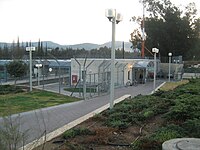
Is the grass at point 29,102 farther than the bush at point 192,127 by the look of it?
Yes

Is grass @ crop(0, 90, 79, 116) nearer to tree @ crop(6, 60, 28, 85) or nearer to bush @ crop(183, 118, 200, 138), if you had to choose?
tree @ crop(6, 60, 28, 85)

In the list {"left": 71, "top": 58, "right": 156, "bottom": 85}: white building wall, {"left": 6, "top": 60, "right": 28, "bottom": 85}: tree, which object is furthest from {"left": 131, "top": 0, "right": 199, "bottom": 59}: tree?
{"left": 6, "top": 60, "right": 28, "bottom": 85}: tree

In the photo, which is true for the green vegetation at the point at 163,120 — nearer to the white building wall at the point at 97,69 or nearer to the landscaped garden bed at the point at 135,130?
the landscaped garden bed at the point at 135,130

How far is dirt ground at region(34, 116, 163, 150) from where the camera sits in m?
7.08

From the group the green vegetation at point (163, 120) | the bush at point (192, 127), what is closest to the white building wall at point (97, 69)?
the green vegetation at point (163, 120)

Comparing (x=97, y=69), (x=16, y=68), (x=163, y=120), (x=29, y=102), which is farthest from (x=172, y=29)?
(x=163, y=120)

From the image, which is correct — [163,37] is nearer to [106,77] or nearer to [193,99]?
[106,77]

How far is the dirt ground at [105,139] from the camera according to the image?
23.2 feet

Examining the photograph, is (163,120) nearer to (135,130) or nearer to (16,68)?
(135,130)

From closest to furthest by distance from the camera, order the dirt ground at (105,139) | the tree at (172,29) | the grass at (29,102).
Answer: the dirt ground at (105,139) < the grass at (29,102) < the tree at (172,29)

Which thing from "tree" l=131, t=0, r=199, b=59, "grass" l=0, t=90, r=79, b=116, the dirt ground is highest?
"tree" l=131, t=0, r=199, b=59

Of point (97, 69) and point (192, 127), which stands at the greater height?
point (97, 69)

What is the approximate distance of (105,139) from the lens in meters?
7.48

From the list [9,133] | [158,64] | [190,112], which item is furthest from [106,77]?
[9,133]
